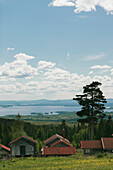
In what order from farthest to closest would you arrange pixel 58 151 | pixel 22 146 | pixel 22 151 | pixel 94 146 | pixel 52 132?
pixel 52 132 < pixel 22 146 < pixel 22 151 < pixel 94 146 < pixel 58 151

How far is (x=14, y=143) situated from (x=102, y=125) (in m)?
43.7

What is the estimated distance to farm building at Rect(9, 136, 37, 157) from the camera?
51625 mm

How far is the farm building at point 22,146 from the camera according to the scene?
51625 mm

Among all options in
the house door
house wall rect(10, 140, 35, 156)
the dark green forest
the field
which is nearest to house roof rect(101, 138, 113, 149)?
the field

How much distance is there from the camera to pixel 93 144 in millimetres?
45844

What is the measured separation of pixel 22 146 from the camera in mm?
51875

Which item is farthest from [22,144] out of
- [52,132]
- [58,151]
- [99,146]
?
[52,132]

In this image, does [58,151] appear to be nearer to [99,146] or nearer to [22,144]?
[99,146]

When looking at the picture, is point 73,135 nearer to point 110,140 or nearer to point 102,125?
point 102,125

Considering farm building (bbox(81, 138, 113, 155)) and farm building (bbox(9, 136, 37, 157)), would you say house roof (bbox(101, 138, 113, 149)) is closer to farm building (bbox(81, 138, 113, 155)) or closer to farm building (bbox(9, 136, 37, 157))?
farm building (bbox(81, 138, 113, 155))

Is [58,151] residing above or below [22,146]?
below

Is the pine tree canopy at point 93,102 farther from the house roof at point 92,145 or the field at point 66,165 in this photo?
the field at point 66,165

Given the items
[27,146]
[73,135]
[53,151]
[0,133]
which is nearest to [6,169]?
[53,151]

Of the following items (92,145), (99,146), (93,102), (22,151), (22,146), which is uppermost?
(93,102)
